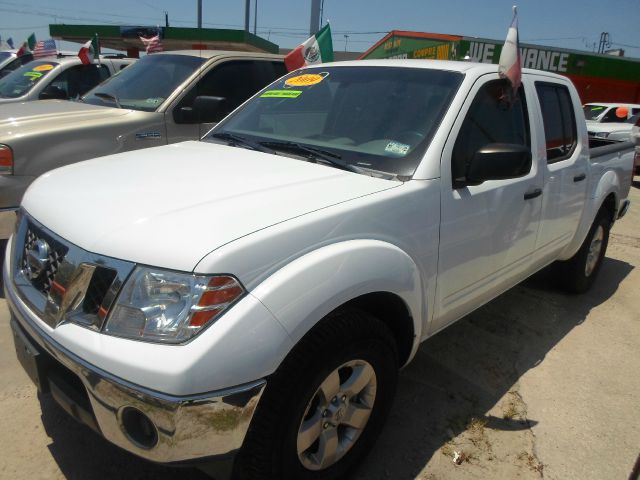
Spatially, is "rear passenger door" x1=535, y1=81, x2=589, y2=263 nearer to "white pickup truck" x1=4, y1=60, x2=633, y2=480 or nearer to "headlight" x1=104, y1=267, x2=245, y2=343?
"white pickup truck" x1=4, y1=60, x2=633, y2=480

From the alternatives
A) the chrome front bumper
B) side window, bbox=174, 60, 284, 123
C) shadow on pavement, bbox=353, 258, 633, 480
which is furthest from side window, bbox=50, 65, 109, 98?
the chrome front bumper

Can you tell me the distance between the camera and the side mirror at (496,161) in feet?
8.04

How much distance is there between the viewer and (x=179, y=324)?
5.44 feet

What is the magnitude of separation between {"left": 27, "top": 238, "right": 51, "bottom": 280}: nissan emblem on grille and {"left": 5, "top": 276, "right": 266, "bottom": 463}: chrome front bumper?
0.33 m

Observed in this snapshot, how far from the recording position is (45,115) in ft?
15.2

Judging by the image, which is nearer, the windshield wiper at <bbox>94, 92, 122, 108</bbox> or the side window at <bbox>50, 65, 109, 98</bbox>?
the windshield wiper at <bbox>94, 92, 122, 108</bbox>

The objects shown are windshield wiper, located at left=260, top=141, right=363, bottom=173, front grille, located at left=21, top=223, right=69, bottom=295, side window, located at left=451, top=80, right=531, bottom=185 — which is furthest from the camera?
side window, located at left=451, top=80, right=531, bottom=185

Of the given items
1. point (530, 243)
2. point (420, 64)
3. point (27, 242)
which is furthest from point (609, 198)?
point (27, 242)

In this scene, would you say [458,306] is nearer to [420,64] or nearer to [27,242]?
[420,64]

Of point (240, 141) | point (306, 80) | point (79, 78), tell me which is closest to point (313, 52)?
point (306, 80)

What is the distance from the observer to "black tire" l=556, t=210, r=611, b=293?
448 centimetres

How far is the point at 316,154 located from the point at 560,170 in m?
1.84

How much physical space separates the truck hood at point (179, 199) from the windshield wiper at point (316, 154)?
0.20ft

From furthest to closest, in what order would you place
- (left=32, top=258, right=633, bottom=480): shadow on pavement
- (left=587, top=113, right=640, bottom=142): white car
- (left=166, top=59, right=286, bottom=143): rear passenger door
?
(left=587, top=113, right=640, bottom=142): white car, (left=166, top=59, right=286, bottom=143): rear passenger door, (left=32, top=258, right=633, bottom=480): shadow on pavement
